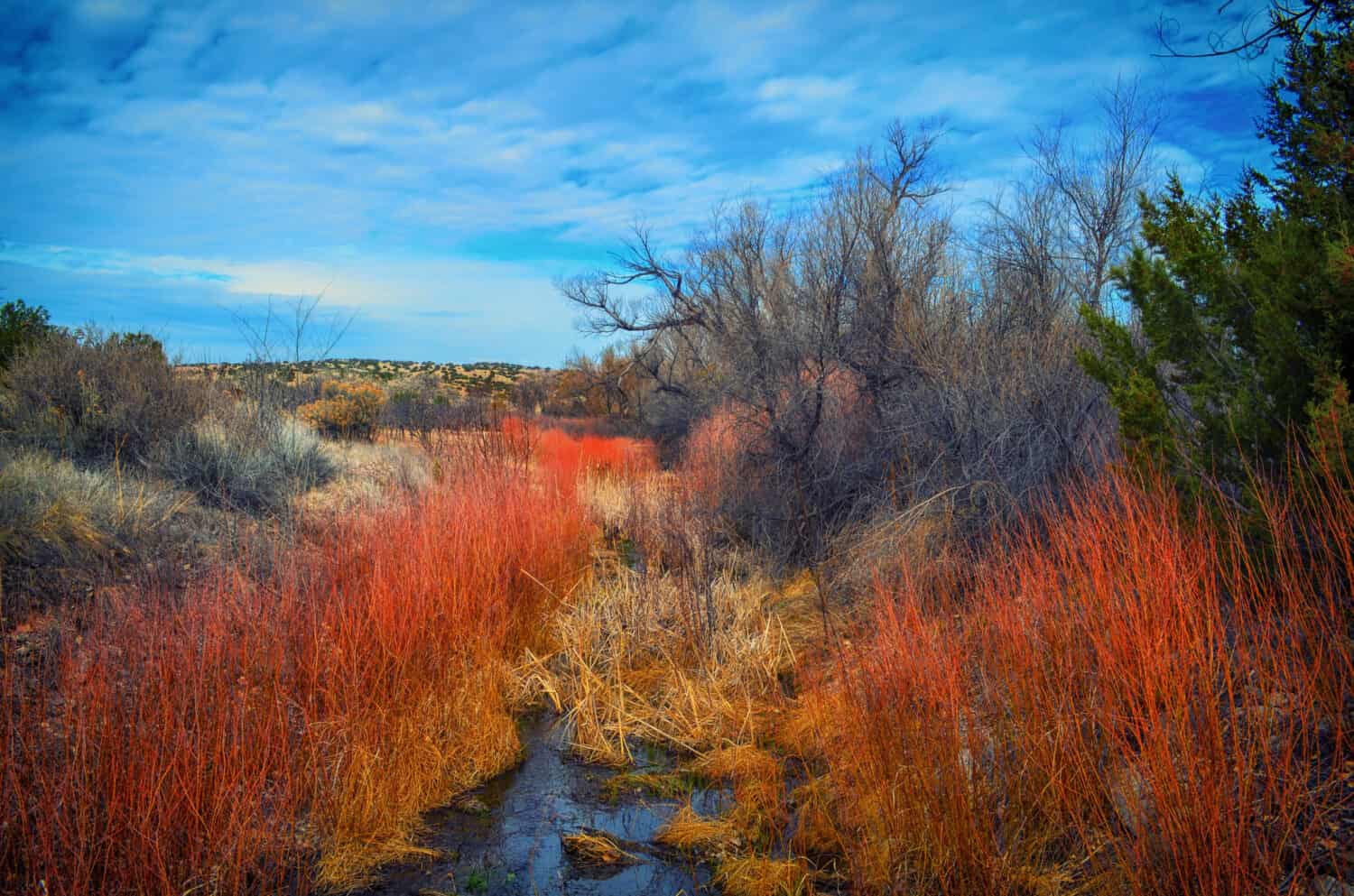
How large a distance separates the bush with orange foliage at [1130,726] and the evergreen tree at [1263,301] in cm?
53

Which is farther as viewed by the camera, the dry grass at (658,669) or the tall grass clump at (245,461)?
the tall grass clump at (245,461)

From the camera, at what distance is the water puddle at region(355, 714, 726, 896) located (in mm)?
3955

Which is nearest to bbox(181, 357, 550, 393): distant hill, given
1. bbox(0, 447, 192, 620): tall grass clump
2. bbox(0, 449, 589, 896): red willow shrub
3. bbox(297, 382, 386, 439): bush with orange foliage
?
bbox(297, 382, 386, 439): bush with orange foliage

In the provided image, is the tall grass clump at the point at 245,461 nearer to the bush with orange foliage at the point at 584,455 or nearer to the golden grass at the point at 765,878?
the bush with orange foliage at the point at 584,455

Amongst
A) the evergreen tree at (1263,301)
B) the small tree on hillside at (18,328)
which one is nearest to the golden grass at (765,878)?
the evergreen tree at (1263,301)

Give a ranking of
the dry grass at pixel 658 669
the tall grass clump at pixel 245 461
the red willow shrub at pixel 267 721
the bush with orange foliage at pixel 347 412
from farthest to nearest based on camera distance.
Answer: the bush with orange foliage at pixel 347 412, the tall grass clump at pixel 245 461, the dry grass at pixel 658 669, the red willow shrub at pixel 267 721

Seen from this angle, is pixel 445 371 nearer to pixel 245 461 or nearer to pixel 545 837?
pixel 245 461

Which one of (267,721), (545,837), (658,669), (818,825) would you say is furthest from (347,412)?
(818,825)

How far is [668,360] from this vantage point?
25562mm

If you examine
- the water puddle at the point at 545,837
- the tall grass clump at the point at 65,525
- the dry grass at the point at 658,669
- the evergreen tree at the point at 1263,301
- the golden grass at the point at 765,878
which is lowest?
the water puddle at the point at 545,837

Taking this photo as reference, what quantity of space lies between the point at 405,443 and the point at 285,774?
43.3 ft

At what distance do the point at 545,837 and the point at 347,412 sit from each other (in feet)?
51.3

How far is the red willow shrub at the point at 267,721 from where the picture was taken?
9.44 ft

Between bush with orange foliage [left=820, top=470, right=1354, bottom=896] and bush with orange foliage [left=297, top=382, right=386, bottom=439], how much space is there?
1611 centimetres
